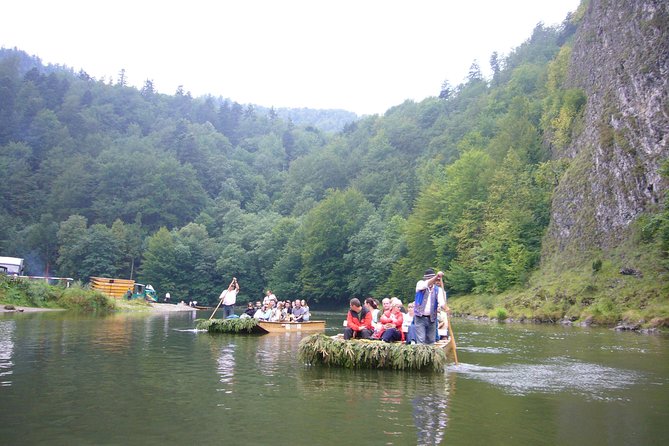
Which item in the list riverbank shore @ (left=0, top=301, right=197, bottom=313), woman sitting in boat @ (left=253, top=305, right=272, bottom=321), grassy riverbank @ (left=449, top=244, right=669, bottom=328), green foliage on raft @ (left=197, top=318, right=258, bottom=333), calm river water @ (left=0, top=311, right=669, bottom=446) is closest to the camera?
calm river water @ (left=0, top=311, right=669, bottom=446)

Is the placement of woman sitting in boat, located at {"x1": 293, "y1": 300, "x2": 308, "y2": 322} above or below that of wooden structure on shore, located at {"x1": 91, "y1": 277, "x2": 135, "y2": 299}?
below

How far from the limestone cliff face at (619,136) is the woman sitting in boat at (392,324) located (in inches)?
1268

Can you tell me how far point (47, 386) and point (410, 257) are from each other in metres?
68.9

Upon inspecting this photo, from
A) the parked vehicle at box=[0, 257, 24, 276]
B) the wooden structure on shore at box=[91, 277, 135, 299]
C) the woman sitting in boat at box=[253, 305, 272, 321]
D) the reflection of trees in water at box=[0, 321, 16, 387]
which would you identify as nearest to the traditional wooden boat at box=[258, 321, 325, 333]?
the woman sitting in boat at box=[253, 305, 272, 321]

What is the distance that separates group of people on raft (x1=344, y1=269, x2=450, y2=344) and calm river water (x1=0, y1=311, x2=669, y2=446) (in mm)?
1552

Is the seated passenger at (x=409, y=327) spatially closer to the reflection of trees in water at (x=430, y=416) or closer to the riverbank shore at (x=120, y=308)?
the reflection of trees in water at (x=430, y=416)

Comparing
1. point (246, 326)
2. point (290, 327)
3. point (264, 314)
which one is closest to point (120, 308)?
point (264, 314)

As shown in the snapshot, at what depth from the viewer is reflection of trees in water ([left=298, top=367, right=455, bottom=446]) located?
9.44 metres

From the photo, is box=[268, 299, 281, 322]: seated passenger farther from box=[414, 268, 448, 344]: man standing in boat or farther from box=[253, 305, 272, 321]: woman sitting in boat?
box=[414, 268, 448, 344]: man standing in boat

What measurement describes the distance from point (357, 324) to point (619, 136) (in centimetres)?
3994

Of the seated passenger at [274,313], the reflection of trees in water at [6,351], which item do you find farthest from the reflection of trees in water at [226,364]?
the seated passenger at [274,313]

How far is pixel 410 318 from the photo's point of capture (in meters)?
19.2

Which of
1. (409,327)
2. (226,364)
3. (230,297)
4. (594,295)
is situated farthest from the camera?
(594,295)

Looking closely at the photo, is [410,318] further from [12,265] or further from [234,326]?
[12,265]
